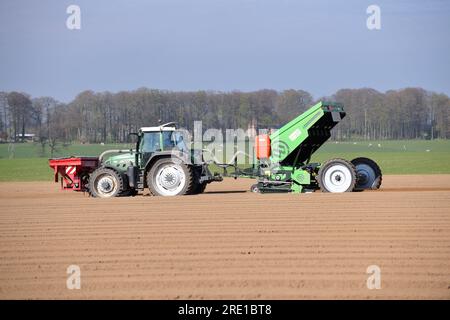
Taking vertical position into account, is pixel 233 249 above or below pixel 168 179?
below

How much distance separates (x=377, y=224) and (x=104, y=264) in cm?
449

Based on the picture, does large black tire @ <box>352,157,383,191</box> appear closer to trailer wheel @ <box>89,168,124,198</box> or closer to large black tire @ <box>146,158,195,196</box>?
large black tire @ <box>146,158,195,196</box>

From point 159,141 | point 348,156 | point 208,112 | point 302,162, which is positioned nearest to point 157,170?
point 159,141

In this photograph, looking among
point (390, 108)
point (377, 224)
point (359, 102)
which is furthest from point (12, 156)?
point (377, 224)

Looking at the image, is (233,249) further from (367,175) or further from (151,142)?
(367,175)

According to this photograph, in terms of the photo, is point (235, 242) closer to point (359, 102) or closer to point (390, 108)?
point (359, 102)

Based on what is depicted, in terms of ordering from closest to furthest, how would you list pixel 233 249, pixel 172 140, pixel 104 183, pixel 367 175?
pixel 233 249
pixel 172 140
pixel 104 183
pixel 367 175

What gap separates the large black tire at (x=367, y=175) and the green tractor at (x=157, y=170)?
3370mm

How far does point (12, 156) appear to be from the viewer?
55.8m

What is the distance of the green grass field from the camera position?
3475cm

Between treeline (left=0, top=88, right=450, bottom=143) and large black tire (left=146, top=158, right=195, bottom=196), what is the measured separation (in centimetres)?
1042

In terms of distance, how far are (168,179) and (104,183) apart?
1.56 meters

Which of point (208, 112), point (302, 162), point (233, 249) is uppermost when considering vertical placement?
point (208, 112)

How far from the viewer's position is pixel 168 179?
15.1 m
